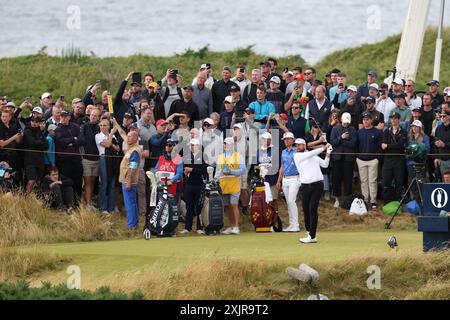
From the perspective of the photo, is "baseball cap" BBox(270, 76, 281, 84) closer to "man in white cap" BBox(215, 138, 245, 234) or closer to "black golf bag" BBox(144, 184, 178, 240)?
"man in white cap" BBox(215, 138, 245, 234)

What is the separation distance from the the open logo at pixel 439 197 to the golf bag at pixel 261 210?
15.5 feet

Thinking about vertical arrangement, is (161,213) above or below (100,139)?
below

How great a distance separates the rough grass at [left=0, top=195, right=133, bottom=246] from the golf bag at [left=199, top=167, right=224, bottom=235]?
1.50 meters

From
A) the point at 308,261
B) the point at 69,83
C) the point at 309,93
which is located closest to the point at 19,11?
the point at 69,83

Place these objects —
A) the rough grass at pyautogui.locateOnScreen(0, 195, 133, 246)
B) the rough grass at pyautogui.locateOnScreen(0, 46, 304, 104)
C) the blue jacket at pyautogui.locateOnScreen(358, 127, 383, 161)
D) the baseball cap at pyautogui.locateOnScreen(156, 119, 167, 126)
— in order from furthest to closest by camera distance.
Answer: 1. the rough grass at pyautogui.locateOnScreen(0, 46, 304, 104)
2. the blue jacket at pyautogui.locateOnScreen(358, 127, 383, 161)
3. the baseball cap at pyautogui.locateOnScreen(156, 119, 167, 126)
4. the rough grass at pyautogui.locateOnScreen(0, 195, 133, 246)

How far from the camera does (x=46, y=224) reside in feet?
83.8

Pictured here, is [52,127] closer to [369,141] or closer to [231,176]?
[231,176]

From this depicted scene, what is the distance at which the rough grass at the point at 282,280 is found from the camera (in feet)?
66.4

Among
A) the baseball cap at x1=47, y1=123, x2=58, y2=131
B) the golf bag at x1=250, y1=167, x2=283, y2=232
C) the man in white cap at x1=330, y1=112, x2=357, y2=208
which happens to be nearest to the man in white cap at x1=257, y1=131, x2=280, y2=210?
the golf bag at x1=250, y1=167, x2=283, y2=232

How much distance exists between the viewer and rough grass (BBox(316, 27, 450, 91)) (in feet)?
146

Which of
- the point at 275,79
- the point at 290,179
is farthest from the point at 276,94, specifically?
the point at 290,179

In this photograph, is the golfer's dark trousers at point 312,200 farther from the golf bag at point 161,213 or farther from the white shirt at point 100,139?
the white shirt at point 100,139

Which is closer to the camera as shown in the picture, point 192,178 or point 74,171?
point 192,178
